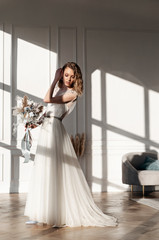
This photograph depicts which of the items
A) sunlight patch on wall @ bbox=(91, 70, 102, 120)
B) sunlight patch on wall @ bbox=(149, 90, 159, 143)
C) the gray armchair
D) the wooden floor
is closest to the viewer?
the wooden floor

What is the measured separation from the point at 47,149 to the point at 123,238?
1129 mm

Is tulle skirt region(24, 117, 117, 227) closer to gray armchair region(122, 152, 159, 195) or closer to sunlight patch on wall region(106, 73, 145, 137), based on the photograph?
gray armchair region(122, 152, 159, 195)

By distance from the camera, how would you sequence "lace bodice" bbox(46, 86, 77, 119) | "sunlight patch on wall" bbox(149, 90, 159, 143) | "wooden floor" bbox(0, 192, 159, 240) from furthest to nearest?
"sunlight patch on wall" bbox(149, 90, 159, 143)
"lace bodice" bbox(46, 86, 77, 119)
"wooden floor" bbox(0, 192, 159, 240)

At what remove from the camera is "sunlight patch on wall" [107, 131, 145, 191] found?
7.52 metres

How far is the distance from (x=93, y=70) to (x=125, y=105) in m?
0.90

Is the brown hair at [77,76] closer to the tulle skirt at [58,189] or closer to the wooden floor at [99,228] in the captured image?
the tulle skirt at [58,189]

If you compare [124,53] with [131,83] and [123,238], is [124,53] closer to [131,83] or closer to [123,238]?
[131,83]

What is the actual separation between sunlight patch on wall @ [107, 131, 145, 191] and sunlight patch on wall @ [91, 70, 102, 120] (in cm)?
42

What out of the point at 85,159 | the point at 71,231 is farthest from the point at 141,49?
the point at 71,231

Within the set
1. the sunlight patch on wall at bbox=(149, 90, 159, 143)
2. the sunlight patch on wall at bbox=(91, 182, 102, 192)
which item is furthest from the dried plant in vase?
the sunlight patch on wall at bbox=(149, 90, 159, 143)

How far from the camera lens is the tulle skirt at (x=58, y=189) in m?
3.87

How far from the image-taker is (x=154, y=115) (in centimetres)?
775

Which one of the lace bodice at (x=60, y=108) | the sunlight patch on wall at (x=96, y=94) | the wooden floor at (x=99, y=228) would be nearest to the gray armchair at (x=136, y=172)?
the sunlight patch on wall at (x=96, y=94)

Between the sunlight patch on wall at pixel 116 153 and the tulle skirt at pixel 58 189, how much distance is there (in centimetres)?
346
